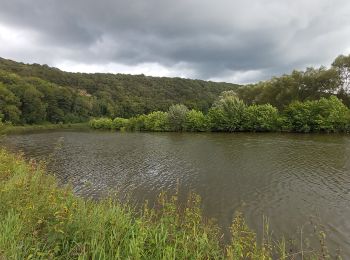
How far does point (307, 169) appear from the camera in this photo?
23.3 metres

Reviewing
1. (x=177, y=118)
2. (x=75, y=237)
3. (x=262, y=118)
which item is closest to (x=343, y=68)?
(x=262, y=118)

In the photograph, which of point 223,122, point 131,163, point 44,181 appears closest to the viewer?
point 44,181

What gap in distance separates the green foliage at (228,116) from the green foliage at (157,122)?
14.7m

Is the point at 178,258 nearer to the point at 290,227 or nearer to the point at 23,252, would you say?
→ the point at 23,252

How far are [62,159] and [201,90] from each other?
15813 centimetres

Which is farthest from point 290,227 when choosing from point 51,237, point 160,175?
point 160,175

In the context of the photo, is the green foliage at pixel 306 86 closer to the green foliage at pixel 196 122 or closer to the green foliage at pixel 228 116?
the green foliage at pixel 228 116

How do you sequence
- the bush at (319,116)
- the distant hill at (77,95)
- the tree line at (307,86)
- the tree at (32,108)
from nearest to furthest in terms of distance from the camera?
the bush at (319,116)
the tree line at (307,86)
the tree at (32,108)
the distant hill at (77,95)

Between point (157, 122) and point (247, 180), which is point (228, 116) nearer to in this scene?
point (157, 122)

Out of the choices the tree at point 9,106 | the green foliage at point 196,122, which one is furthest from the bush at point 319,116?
the tree at point 9,106

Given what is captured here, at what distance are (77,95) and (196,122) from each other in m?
93.5

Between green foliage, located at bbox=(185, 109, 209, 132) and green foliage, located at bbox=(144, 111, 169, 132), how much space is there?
7.66 meters

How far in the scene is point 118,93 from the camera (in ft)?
587

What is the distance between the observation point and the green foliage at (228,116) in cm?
6788
